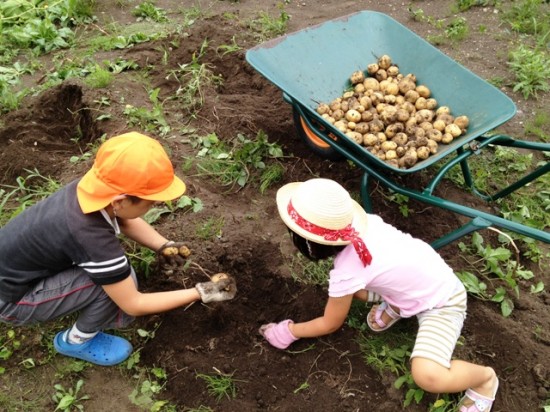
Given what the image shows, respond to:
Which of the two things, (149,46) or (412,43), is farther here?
(149,46)

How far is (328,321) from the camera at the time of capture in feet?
7.79

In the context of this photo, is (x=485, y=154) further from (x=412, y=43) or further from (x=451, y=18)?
(x=451, y=18)

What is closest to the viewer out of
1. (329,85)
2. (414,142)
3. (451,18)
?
(414,142)

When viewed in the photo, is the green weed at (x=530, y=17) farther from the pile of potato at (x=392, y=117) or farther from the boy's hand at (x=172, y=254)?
the boy's hand at (x=172, y=254)

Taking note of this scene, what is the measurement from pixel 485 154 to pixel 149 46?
309 cm

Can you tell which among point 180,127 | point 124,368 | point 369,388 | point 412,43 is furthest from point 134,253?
point 412,43

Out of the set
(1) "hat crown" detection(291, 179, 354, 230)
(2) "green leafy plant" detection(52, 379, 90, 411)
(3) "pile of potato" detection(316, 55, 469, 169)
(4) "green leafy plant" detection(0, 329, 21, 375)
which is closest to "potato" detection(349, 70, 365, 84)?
(3) "pile of potato" detection(316, 55, 469, 169)

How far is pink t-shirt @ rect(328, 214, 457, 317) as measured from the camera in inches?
86.3

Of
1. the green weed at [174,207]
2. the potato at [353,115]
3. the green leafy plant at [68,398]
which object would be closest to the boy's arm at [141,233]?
the green weed at [174,207]

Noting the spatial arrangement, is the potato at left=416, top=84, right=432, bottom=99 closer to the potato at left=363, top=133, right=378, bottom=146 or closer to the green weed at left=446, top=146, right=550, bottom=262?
the potato at left=363, top=133, right=378, bottom=146

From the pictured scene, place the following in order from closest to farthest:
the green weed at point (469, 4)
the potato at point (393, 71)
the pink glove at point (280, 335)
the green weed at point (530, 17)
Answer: the pink glove at point (280, 335) < the potato at point (393, 71) < the green weed at point (530, 17) < the green weed at point (469, 4)

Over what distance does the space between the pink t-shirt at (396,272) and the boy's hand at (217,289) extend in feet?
1.87

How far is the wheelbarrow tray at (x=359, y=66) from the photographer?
3016 millimetres

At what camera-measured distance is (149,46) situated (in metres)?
4.74
